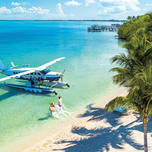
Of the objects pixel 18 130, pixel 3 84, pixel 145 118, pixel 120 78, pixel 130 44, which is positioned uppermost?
pixel 130 44

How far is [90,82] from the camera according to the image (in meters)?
19.4

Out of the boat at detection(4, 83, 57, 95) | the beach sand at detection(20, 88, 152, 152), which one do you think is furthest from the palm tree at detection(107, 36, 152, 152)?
the boat at detection(4, 83, 57, 95)

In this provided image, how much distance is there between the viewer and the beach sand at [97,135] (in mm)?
8039

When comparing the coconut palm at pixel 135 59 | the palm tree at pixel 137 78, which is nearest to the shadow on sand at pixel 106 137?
the palm tree at pixel 137 78

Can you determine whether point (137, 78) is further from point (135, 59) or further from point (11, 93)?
point (11, 93)

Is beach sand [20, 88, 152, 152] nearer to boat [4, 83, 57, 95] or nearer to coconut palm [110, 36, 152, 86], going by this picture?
coconut palm [110, 36, 152, 86]

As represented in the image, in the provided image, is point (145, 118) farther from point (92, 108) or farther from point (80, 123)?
point (92, 108)

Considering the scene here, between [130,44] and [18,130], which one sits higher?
[130,44]

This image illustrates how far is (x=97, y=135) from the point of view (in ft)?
30.1

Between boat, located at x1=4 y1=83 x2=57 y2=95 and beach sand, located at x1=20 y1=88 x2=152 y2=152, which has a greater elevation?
boat, located at x1=4 y1=83 x2=57 y2=95

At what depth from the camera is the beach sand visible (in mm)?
8039

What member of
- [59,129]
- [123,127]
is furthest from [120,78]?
[59,129]

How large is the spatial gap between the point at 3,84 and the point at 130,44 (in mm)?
16134

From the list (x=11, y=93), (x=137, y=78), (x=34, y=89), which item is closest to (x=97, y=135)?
(x=137, y=78)
